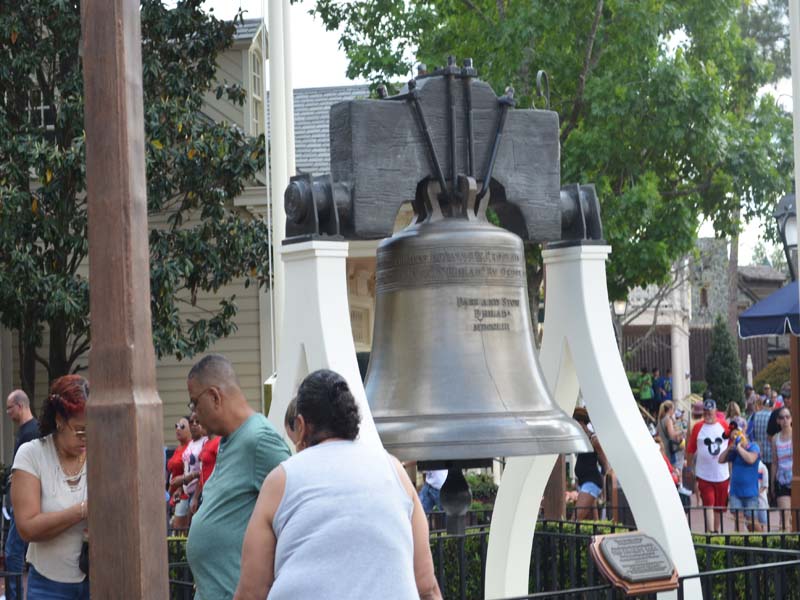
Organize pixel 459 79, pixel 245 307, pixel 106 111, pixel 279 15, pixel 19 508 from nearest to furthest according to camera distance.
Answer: pixel 106 111 → pixel 19 508 → pixel 459 79 → pixel 279 15 → pixel 245 307

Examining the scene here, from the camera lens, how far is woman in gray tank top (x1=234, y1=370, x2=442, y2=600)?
415 centimetres

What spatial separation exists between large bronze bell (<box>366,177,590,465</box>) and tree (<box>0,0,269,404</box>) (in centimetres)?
1121

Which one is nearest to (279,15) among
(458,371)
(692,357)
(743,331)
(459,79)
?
(459,79)

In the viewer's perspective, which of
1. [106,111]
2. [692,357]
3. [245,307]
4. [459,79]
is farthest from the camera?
[692,357]

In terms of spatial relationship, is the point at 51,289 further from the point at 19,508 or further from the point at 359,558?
the point at 359,558

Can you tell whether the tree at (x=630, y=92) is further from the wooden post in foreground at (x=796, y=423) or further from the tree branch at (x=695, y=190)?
the wooden post in foreground at (x=796, y=423)

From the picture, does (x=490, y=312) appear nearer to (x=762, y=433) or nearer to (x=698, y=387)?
(x=762, y=433)

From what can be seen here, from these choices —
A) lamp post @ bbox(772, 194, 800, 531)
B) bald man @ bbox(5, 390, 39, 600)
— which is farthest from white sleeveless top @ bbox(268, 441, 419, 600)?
lamp post @ bbox(772, 194, 800, 531)

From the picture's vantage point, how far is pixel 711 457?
16969 millimetres

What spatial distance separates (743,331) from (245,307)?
835 cm

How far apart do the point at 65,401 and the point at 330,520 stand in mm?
2174

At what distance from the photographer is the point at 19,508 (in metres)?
5.93

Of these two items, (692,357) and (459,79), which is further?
(692,357)

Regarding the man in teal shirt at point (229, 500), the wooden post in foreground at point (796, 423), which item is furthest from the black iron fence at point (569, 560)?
the wooden post in foreground at point (796, 423)
